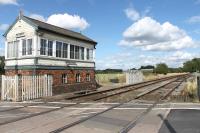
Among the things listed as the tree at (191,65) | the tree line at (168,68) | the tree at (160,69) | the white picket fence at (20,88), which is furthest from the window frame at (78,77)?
the tree at (191,65)

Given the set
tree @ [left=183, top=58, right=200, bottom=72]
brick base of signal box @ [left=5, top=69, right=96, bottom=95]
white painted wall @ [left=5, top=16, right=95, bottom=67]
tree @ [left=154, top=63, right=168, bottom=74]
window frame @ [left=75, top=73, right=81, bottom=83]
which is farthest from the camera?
tree @ [left=183, top=58, right=200, bottom=72]

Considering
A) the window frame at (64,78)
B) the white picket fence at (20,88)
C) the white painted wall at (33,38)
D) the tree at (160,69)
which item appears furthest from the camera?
the tree at (160,69)

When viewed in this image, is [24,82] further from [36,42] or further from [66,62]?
[66,62]

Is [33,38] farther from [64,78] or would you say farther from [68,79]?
[68,79]

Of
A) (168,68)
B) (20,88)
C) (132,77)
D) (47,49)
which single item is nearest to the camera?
(20,88)

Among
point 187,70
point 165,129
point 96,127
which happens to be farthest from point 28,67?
point 187,70

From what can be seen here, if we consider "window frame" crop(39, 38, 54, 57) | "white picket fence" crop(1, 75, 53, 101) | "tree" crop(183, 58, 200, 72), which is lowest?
"white picket fence" crop(1, 75, 53, 101)

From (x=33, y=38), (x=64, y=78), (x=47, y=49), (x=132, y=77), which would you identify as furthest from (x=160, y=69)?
(x=33, y=38)

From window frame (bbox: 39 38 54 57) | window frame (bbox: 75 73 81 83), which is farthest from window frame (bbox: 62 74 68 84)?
window frame (bbox: 39 38 54 57)

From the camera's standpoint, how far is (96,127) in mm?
9789

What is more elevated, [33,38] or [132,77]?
[33,38]

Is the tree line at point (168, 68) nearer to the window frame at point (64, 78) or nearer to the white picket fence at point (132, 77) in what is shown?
the white picket fence at point (132, 77)

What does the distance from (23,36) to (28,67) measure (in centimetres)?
297

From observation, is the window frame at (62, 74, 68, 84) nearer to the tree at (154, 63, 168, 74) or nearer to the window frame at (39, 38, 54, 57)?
the window frame at (39, 38, 54, 57)
